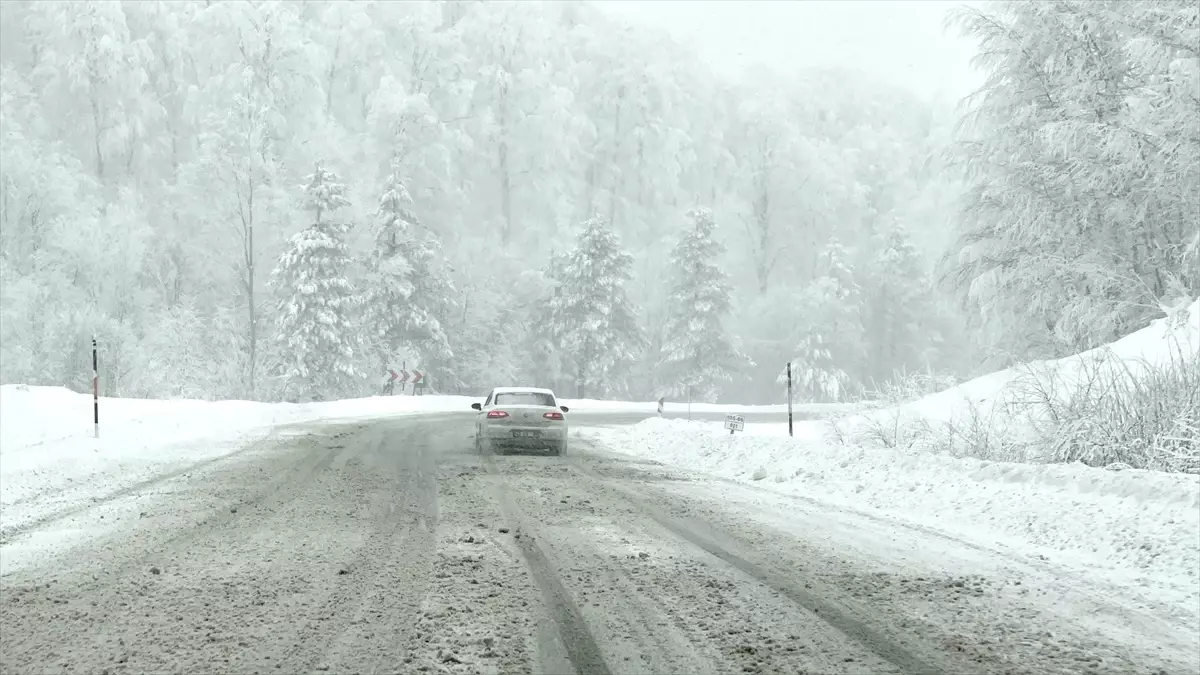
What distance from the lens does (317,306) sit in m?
45.3

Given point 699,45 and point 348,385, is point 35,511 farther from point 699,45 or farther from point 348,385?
point 699,45

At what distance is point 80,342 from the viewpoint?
38719 millimetres

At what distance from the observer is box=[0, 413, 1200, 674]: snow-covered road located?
4.59 m

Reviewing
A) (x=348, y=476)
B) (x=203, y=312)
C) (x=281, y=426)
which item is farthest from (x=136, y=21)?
(x=348, y=476)

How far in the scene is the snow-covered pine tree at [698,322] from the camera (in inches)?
2338

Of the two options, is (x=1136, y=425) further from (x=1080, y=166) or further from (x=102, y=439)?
(x=102, y=439)

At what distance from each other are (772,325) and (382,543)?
62.5 meters

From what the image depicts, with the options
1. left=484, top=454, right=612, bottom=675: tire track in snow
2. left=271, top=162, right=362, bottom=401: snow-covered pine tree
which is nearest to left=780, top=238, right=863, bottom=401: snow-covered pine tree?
left=271, top=162, right=362, bottom=401: snow-covered pine tree

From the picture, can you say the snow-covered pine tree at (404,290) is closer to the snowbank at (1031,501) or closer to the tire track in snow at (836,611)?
the snowbank at (1031,501)

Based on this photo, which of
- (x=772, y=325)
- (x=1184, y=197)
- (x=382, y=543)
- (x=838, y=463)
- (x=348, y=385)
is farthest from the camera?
(x=772, y=325)

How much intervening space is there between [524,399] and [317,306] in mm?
30000

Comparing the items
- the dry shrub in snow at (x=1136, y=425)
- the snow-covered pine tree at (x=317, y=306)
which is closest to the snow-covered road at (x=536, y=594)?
the dry shrub in snow at (x=1136, y=425)

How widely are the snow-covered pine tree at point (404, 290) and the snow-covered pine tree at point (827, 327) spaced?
80.5 ft

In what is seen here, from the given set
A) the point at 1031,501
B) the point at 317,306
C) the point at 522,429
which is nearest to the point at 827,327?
the point at 317,306
